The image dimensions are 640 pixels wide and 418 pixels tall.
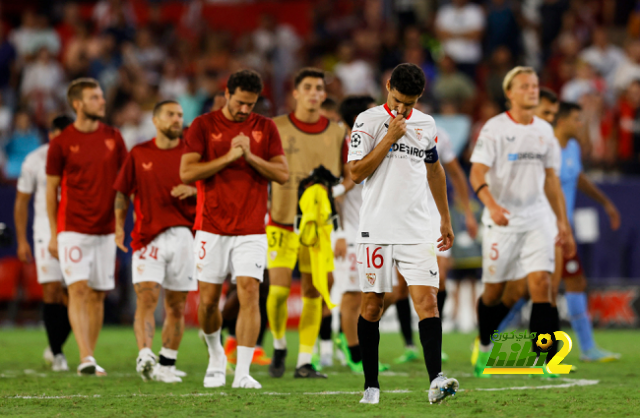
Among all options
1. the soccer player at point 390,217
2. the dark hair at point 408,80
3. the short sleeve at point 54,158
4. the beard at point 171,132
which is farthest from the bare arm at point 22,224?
the dark hair at point 408,80

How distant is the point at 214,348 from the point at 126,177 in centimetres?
185

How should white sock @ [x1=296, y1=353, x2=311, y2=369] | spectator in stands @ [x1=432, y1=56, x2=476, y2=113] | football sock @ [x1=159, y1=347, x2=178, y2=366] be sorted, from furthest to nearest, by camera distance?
1. spectator in stands @ [x1=432, y1=56, x2=476, y2=113]
2. white sock @ [x1=296, y1=353, x2=311, y2=369]
3. football sock @ [x1=159, y1=347, x2=178, y2=366]

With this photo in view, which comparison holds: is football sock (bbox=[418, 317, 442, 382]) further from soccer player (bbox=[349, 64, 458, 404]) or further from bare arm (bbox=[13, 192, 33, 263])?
bare arm (bbox=[13, 192, 33, 263])

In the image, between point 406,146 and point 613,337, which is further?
point 613,337

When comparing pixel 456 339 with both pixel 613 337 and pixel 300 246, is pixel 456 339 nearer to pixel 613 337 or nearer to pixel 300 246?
pixel 613 337

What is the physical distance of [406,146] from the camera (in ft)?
20.6

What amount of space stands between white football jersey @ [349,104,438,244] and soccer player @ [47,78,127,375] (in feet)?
11.6

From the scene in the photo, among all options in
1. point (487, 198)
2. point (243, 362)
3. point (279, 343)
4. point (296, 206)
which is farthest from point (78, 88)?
point (487, 198)

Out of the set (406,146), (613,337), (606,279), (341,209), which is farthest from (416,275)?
(606,279)

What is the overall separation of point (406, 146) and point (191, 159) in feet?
6.75

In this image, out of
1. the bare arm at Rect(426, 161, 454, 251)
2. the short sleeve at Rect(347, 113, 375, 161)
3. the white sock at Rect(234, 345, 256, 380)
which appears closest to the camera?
the short sleeve at Rect(347, 113, 375, 161)

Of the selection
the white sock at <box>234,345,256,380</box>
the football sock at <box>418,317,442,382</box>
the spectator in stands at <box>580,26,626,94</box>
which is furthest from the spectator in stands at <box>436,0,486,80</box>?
the football sock at <box>418,317,442,382</box>

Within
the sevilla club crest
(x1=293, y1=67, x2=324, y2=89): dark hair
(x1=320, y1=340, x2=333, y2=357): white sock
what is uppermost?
(x1=293, y1=67, x2=324, y2=89): dark hair

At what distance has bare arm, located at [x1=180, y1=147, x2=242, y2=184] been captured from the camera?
7.24 meters
